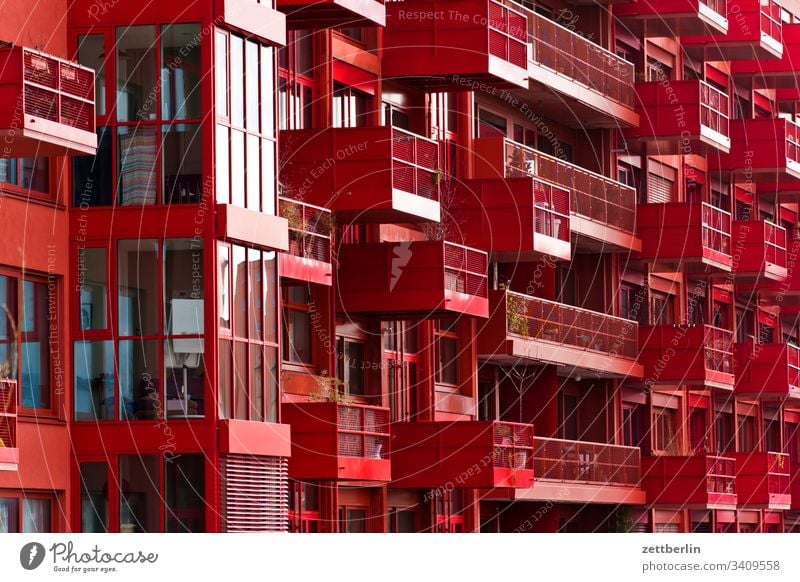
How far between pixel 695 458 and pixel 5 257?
29.9 meters

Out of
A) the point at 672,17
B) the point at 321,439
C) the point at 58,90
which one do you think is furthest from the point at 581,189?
the point at 58,90

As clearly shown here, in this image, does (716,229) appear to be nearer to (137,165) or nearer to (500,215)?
(500,215)

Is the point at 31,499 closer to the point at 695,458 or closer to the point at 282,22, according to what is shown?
the point at 282,22

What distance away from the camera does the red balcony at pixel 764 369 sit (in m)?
66.8

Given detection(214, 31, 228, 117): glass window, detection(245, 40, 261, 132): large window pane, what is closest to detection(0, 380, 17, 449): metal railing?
detection(214, 31, 228, 117): glass window

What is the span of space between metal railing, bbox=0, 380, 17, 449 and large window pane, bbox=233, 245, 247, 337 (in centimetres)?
520

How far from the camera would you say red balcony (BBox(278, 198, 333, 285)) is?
3922 cm

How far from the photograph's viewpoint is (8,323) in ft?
112

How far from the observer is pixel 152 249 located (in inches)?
1399

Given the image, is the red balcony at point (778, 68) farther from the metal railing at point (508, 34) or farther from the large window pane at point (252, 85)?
the large window pane at point (252, 85)

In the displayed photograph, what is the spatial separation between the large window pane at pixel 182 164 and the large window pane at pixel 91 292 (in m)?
1.42

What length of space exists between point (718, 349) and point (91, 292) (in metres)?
29.9

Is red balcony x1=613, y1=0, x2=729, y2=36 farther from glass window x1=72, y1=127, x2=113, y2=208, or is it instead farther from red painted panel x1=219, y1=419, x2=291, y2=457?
glass window x1=72, y1=127, x2=113, y2=208
